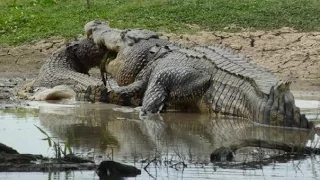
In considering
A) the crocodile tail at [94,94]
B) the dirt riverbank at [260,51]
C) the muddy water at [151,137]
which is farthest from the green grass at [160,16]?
the muddy water at [151,137]

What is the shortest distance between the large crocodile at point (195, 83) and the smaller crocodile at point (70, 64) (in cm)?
53

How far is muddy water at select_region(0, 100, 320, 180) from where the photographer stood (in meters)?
6.98

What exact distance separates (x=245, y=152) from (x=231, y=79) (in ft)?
10.1

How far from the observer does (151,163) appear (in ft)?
23.7

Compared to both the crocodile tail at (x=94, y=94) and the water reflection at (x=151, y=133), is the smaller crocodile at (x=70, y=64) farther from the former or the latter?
the water reflection at (x=151, y=133)

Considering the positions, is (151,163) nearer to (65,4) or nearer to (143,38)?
(143,38)

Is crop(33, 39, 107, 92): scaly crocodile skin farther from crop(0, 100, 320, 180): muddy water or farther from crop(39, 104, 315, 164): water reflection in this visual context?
crop(39, 104, 315, 164): water reflection

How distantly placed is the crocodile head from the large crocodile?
521mm

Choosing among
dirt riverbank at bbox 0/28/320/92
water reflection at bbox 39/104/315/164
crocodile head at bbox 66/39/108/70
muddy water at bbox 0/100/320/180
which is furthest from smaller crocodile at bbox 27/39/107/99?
dirt riverbank at bbox 0/28/320/92

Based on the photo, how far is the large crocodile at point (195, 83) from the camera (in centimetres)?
973

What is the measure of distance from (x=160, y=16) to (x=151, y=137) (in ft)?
33.1

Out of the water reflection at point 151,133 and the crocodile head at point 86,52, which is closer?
the water reflection at point 151,133

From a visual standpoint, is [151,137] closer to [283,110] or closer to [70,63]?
[283,110]

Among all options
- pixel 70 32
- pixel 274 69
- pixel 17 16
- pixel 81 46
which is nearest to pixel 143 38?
pixel 81 46
